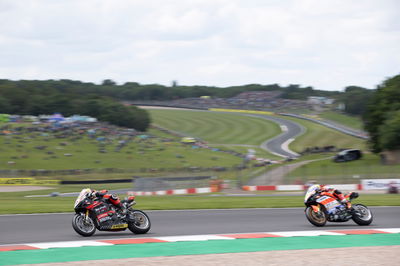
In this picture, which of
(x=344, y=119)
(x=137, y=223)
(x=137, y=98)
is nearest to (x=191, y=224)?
(x=137, y=223)

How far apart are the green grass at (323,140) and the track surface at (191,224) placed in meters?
63.9

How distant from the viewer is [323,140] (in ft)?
285

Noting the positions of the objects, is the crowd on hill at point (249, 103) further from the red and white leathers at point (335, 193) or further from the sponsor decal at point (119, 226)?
the sponsor decal at point (119, 226)

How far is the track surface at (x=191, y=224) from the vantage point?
1248 centimetres

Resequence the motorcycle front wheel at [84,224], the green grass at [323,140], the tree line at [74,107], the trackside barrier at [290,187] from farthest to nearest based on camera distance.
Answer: the tree line at [74,107] → the green grass at [323,140] → the trackside barrier at [290,187] → the motorcycle front wheel at [84,224]

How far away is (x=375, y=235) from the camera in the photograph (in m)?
12.0

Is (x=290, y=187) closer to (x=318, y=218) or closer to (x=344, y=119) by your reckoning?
(x=318, y=218)

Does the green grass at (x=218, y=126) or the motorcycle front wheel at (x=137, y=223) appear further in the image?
the green grass at (x=218, y=126)

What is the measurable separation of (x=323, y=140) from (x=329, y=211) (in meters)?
75.0

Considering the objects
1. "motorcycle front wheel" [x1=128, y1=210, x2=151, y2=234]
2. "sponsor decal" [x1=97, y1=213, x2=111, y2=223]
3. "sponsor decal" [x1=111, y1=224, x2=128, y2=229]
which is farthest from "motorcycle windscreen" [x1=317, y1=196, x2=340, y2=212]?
"sponsor decal" [x1=97, y1=213, x2=111, y2=223]

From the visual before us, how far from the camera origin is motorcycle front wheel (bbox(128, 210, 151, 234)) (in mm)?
12305

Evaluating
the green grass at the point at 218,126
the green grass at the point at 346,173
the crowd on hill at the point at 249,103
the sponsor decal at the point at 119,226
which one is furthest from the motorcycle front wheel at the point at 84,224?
the crowd on hill at the point at 249,103

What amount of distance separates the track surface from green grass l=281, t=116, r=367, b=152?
6387 centimetres

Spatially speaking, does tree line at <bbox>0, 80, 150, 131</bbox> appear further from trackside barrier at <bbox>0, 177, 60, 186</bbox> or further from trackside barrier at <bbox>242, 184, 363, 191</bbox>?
trackside barrier at <bbox>242, 184, 363, 191</bbox>
